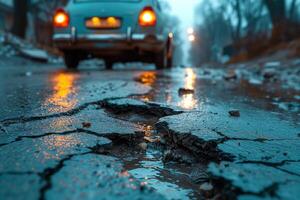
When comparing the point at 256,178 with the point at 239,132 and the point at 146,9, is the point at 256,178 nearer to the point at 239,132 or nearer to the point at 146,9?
the point at 239,132

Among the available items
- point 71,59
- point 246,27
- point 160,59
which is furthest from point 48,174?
point 246,27

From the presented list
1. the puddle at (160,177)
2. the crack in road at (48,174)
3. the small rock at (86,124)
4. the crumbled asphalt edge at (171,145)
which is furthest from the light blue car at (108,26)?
the crack in road at (48,174)

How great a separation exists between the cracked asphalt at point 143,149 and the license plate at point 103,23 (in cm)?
354

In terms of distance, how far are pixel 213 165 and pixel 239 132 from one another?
0.74m

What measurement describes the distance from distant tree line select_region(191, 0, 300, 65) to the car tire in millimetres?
7707

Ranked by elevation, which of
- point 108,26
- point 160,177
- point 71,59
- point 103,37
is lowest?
point 160,177

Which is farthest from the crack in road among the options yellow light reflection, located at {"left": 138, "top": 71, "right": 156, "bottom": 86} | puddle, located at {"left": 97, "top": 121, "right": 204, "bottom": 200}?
yellow light reflection, located at {"left": 138, "top": 71, "right": 156, "bottom": 86}

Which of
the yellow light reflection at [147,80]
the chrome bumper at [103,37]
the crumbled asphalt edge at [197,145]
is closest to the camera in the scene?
the crumbled asphalt edge at [197,145]

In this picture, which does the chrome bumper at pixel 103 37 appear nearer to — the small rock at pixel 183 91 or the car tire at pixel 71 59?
the car tire at pixel 71 59

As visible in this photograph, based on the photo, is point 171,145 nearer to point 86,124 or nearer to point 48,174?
point 86,124

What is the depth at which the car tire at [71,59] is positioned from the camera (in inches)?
297

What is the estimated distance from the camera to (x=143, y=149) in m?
2.01

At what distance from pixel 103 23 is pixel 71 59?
4.29ft

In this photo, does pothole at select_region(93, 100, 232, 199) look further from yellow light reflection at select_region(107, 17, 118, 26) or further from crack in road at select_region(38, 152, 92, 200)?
yellow light reflection at select_region(107, 17, 118, 26)
